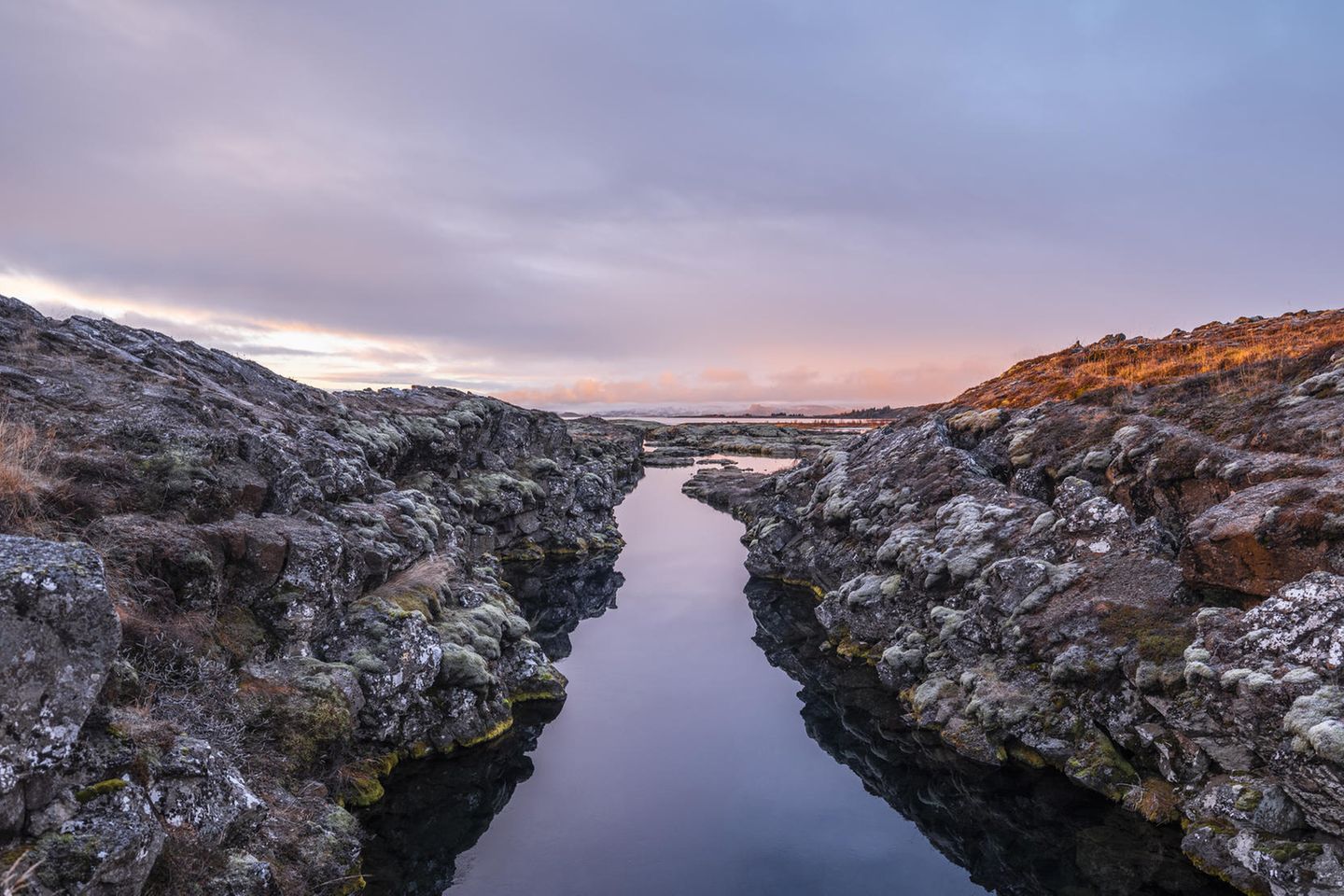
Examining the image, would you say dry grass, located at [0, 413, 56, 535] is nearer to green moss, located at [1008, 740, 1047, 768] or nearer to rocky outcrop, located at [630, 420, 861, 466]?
green moss, located at [1008, 740, 1047, 768]

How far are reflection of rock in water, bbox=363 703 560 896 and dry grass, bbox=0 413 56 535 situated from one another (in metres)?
10.2

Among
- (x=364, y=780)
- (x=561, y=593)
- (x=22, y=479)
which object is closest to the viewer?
(x=22, y=479)

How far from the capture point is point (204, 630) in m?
16.4

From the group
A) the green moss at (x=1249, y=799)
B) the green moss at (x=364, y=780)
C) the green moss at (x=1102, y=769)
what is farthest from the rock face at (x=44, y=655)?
the green moss at (x=1102, y=769)

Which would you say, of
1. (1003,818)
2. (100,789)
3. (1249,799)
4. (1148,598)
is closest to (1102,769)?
(1003,818)

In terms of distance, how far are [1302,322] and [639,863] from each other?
54856 mm

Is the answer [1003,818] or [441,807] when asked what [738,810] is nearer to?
[1003,818]

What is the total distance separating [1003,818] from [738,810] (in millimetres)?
7144

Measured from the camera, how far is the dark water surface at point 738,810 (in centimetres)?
1672

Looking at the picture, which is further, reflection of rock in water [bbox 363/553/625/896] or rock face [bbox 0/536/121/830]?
reflection of rock in water [bbox 363/553/625/896]

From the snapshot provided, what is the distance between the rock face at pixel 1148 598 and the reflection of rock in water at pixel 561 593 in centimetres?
1390

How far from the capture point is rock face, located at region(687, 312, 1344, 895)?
14867mm

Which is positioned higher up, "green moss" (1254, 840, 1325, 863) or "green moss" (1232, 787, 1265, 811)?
"green moss" (1232, 787, 1265, 811)

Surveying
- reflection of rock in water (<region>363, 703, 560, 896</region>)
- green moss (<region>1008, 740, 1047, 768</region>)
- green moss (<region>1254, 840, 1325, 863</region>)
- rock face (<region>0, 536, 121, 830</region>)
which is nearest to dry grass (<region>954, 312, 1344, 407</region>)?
green moss (<region>1008, 740, 1047, 768</region>)
